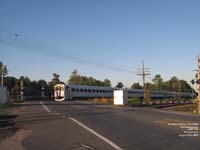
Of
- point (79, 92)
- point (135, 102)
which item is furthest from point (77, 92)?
point (135, 102)

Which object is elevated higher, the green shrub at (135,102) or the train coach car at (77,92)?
the train coach car at (77,92)

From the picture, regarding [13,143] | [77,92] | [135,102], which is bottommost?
[13,143]

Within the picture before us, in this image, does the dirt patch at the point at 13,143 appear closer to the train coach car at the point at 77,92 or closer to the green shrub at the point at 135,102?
the green shrub at the point at 135,102

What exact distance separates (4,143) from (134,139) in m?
4.41

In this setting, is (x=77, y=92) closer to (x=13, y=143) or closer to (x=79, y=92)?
(x=79, y=92)

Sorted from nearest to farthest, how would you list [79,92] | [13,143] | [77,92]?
1. [13,143]
2. [77,92]
3. [79,92]

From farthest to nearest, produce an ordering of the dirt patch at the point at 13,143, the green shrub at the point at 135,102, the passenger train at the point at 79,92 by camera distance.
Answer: the passenger train at the point at 79,92, the green shrub at the point at 135,102, the dirt patch at the point at 13,143

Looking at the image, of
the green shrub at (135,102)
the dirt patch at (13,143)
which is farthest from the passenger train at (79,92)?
the dirt patch at (13,143)

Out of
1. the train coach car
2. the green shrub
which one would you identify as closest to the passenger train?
the train coach car

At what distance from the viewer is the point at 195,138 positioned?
1106cm

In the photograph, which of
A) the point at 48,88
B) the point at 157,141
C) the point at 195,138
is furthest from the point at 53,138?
the point at 48,88

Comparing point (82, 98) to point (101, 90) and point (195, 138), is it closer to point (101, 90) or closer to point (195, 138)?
point (101, 90)

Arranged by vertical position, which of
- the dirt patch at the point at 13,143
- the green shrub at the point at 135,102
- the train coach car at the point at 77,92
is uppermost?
the train coach car at the point at 77,92

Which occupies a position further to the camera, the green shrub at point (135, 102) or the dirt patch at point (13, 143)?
the green shrub at point (135, 102)
